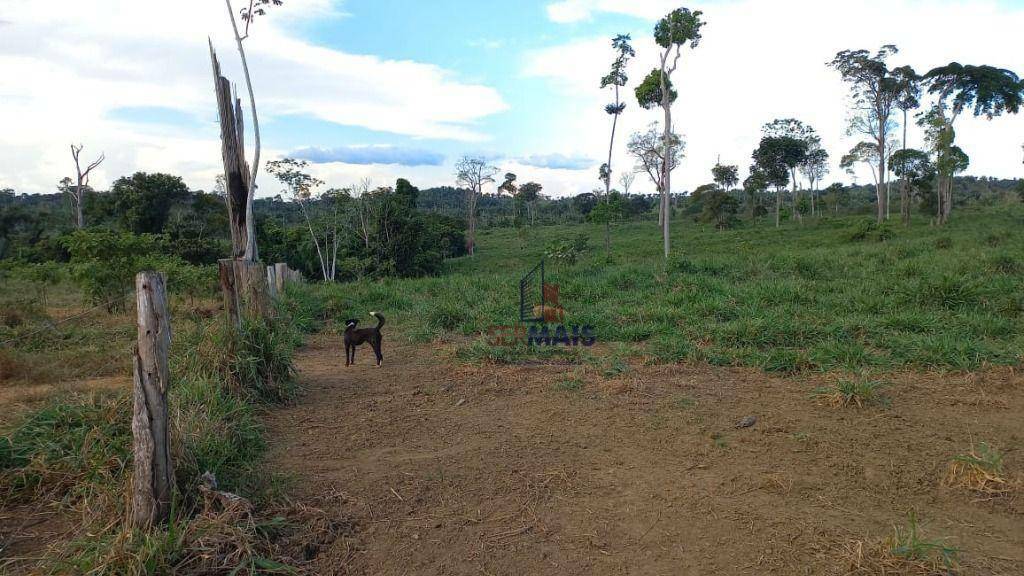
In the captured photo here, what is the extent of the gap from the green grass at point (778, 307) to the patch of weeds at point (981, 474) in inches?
78.8

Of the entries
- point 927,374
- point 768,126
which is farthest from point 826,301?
point 768,126

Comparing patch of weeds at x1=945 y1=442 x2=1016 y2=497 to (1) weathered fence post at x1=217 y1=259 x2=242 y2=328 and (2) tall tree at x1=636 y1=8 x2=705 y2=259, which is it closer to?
(1) weathered fence post at x1=217 y1=259 x2=242 y2=328

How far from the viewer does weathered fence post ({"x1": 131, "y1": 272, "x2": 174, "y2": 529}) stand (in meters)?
2.67

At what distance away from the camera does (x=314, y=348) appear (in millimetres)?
7332

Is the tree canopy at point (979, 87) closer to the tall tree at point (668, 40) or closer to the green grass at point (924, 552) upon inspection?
the tall tree at point (668, 40)

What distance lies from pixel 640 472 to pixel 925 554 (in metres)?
1.43

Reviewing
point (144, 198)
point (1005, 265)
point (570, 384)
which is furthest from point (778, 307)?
point (144, 198)

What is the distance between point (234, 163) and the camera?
5.76m

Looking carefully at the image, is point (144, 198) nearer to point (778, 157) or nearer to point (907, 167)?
point (778, 157)

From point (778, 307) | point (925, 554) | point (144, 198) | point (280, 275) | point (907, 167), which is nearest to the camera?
point (925, 554)

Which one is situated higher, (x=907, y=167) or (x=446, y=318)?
(x=907, y=167)

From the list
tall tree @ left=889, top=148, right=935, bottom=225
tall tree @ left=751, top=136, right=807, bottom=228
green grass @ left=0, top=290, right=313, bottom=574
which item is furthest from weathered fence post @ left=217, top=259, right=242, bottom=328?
tall tree @ left=751, top=136, right=807, bottom=228

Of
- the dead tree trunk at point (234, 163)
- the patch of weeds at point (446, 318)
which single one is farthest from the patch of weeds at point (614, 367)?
the dead tree trunk at point (234, 163)

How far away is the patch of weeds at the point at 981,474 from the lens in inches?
124
